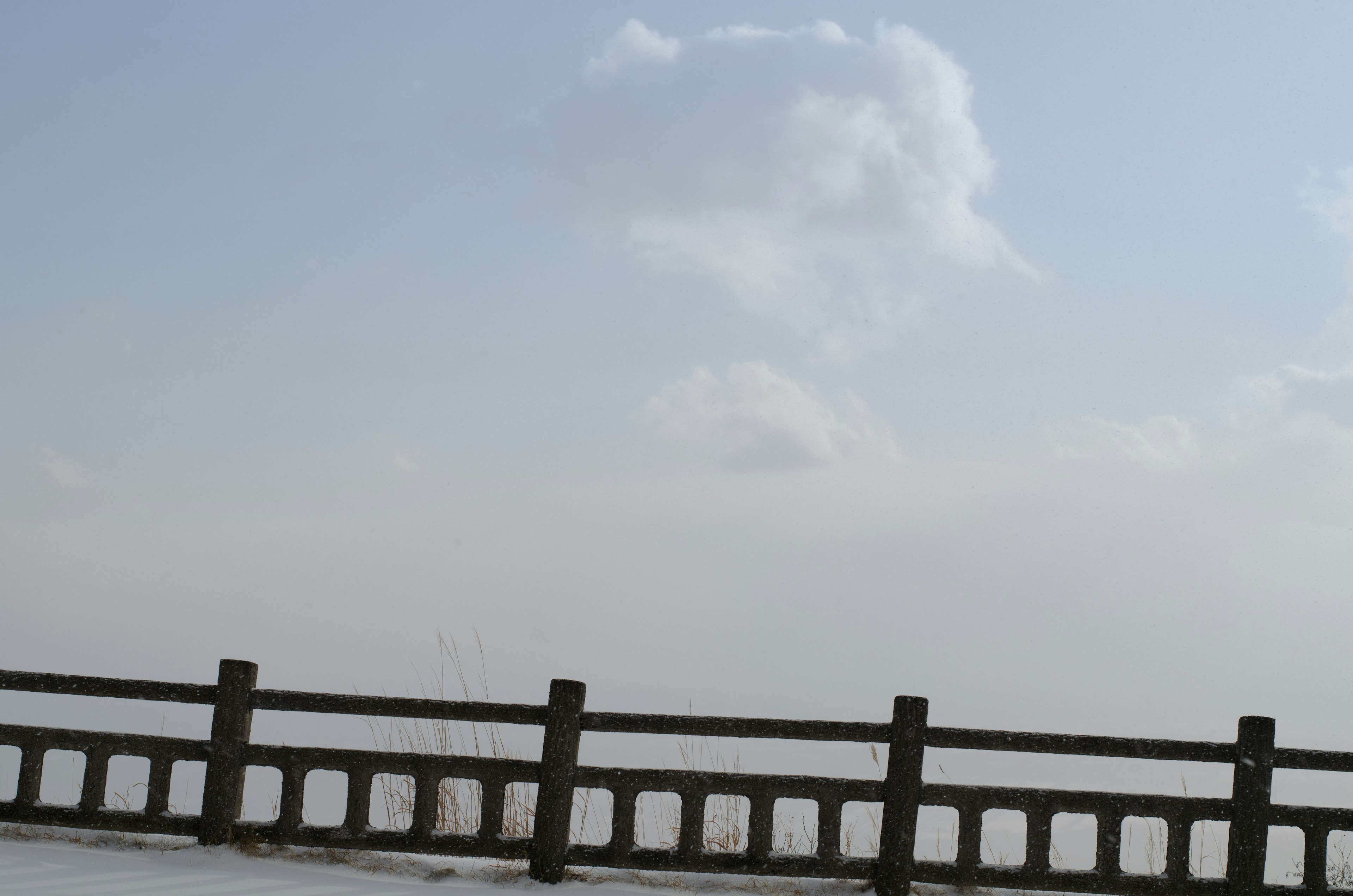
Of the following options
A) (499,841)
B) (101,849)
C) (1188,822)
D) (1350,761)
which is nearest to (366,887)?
(499,841)

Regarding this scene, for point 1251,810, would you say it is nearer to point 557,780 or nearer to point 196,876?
point 557,780

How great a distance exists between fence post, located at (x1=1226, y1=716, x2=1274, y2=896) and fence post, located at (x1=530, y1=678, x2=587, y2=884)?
424 centimetres

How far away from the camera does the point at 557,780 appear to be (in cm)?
716

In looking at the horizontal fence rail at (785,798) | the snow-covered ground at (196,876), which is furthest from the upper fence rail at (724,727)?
the snow-covered ground at (196,876)

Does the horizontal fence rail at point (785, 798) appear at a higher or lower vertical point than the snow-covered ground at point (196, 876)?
higher

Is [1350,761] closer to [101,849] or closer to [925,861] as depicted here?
[925,861]

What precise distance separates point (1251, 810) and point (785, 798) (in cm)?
297

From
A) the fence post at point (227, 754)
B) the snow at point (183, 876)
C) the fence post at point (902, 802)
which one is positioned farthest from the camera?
the fence post at point (227, 754)

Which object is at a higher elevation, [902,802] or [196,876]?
[902,802]

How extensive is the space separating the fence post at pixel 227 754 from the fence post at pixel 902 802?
424 cm

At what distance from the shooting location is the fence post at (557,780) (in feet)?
23.4

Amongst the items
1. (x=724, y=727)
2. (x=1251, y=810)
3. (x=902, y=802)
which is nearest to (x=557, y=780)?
(x=724, y=727)

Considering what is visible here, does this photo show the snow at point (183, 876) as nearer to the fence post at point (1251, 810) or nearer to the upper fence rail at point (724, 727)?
the upper fence rail at point (724, 727)

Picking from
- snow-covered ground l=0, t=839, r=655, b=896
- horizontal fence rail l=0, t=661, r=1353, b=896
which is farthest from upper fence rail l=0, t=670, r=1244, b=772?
snow-covered ground l=0, t=839, r=655, b=896
